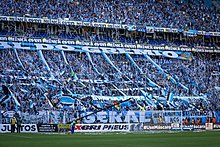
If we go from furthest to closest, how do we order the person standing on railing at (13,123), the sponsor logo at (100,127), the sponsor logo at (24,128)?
the sponsor logo at (100,127), the sponsor logo at (24,128), the person standing on railing at (13,123)

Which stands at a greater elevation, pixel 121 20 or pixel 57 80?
pixel 121 20

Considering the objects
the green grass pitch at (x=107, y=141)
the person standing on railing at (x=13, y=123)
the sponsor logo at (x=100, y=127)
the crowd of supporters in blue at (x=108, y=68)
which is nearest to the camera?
the green grass pitch at (x=107, y=141)

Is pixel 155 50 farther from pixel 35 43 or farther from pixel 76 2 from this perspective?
pixel 35 43

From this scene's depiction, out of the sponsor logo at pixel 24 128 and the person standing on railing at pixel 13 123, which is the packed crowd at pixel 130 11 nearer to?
the sponsor logo at pixel 24 128

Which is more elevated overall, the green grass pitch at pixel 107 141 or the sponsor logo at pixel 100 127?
the sponsor logo at pixel 100 127

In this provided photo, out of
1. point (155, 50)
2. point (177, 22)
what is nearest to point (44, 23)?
point (155, 50)

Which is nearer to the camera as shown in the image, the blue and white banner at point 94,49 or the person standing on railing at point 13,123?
the person standing on railing at point 13,123

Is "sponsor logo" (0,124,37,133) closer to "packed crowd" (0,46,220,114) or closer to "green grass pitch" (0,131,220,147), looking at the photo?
"packed crowd" (0,46,220,114)

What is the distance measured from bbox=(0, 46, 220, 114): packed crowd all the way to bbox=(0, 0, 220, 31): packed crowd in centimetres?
474

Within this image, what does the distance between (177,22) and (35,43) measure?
62.1 ft

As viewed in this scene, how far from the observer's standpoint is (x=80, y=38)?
53812mm

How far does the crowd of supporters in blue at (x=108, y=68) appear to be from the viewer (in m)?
44.9

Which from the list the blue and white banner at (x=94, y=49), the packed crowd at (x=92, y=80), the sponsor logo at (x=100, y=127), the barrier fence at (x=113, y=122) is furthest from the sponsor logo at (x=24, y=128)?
the blue and white banner at (x=94, y=49)

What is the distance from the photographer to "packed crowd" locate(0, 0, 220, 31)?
171 ft
